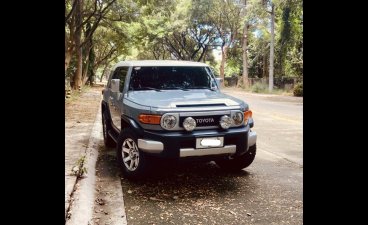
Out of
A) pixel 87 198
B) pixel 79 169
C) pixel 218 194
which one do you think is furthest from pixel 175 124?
pixel 79 169

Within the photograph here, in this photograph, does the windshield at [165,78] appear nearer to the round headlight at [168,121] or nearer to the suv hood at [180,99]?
Result: the suv hood at [180,99]

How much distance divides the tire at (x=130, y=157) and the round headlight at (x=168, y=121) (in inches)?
19.3

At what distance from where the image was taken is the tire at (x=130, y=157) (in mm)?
5152

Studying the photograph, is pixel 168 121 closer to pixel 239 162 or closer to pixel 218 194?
pixel 218 194

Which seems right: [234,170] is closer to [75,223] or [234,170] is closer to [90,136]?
[75,223]

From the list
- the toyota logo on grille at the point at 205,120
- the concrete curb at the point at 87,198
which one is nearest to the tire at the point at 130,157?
the concrete curb at the point at 87,198

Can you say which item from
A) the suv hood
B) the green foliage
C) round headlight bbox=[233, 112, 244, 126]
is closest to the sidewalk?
the green foliage

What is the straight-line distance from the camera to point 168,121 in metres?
4.95

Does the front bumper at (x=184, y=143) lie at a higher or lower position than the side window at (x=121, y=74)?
lower

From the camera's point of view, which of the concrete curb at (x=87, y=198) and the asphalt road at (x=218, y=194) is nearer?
the concrete curb at (x=87, y=198)

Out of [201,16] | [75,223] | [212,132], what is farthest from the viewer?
[201,16]
